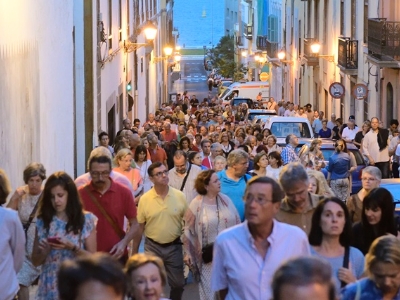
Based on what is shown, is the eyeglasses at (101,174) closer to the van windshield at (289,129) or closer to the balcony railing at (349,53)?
the van windshield at (289,129)

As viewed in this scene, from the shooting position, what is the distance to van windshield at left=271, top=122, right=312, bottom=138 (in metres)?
26.1

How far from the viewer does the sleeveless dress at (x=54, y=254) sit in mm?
7953

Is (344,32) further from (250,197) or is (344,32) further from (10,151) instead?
(250,197)

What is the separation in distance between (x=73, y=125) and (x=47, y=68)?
4.30 metres

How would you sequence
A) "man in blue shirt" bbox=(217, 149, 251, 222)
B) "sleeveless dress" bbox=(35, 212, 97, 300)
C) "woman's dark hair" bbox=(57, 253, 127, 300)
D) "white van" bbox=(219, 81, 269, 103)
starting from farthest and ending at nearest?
"white van" bbox=(219, 81, 269, 103), "man in blue shirt" bbox=(217, 149, 251, 222), "sleeveless dress" bbox=(35, 212, 97, 300), "woman's dark hair" bbox=(57, 253, 127, 300)

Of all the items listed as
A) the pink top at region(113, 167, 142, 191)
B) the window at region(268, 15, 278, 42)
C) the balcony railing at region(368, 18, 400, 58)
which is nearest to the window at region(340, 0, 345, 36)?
the balcony railing at region(368, 18, 400, 58)

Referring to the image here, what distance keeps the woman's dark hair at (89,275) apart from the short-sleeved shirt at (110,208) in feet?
17.0

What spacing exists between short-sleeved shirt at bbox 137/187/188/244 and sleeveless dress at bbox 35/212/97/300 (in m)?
2.62

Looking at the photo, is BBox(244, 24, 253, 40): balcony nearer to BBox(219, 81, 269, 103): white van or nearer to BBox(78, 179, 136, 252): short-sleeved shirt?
BBox(219, 81, 269, 103): white van

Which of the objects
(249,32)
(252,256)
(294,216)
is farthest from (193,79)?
(252,256)

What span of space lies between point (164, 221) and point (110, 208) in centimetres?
147

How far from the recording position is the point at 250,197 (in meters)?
6.40

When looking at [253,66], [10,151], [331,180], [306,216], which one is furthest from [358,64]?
[253,66]

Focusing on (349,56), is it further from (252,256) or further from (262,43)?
(262,43)
